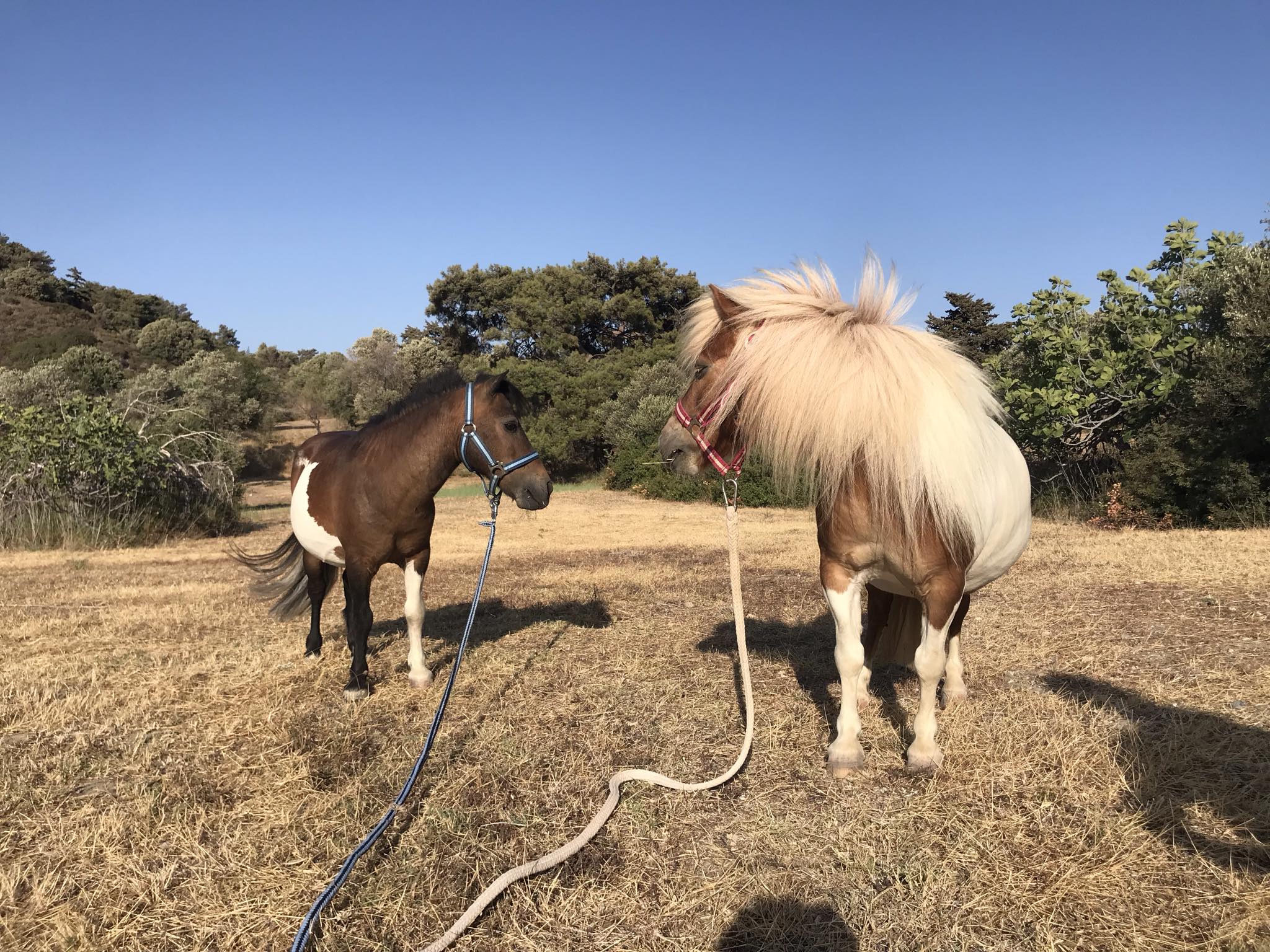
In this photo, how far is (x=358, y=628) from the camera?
4.32 meters

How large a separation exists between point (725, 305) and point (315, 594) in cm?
397

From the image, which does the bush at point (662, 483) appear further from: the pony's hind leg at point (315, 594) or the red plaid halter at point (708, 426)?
the red plaid halter at point (708, 426)

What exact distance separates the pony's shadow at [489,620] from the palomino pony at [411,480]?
2.94 ft

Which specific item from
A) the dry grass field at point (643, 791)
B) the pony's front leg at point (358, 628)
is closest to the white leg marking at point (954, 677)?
the dry grass field at point (643, 791)

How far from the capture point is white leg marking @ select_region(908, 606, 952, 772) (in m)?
3.10

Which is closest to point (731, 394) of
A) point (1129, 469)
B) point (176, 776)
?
point (176, 776)

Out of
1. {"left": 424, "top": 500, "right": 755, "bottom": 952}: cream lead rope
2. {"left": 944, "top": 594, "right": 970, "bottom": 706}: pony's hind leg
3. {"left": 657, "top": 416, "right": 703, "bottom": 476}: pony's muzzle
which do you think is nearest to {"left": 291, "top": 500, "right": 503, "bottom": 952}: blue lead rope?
{"left": 424, "top": 500, "right": 755, "bottom": 952}: cream lead rope

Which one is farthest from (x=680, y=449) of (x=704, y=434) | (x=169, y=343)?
(x=169, y=343)

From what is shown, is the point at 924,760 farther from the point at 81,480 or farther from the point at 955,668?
the point at 81,480

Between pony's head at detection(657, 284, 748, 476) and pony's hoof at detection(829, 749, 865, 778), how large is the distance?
57.6 inches

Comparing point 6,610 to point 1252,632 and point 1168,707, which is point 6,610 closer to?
point 1168,707

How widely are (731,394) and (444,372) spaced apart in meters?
2.22

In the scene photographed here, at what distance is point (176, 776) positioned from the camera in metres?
3.17

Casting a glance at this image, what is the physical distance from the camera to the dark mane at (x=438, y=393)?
168 inches
